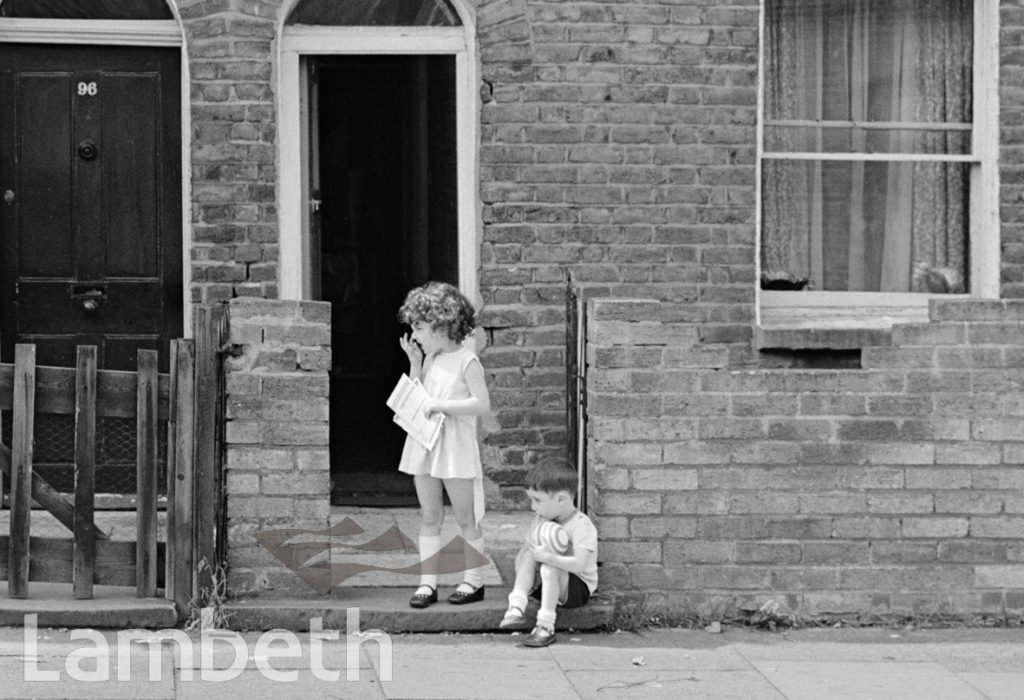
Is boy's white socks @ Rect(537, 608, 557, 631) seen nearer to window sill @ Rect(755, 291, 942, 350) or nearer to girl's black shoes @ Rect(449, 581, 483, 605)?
girl's black shoes @ Rect(449, 581, 483, 605)

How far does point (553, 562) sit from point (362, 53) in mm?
3440

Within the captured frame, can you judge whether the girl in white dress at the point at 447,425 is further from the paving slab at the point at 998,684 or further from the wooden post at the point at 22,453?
the paving slab at the point at 998,684

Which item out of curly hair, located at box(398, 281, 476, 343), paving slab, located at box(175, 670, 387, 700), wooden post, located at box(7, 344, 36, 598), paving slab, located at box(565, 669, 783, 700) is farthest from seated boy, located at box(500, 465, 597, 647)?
wooden post, located at box(7, 344, 36, 598)

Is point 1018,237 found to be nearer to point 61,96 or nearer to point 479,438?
point 479,438

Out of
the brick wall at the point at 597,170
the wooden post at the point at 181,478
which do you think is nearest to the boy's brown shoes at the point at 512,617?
the wooden post at the point at 181,478

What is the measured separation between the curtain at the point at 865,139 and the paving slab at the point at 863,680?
3108 millimetres

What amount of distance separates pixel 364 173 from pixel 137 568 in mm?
3005

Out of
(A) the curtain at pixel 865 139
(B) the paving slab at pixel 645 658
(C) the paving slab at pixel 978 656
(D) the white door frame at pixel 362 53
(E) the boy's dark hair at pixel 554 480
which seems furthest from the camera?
(A) the curtain at pixel 865 139

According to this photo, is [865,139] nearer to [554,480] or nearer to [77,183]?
[554,480]

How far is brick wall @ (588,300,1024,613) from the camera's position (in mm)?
6609

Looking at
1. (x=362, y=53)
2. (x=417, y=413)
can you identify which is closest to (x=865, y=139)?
(x=362, y=53)

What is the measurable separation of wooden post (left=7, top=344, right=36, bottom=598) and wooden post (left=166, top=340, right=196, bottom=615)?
0.54 m

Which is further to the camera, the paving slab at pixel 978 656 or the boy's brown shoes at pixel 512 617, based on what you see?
the boy's brown shoes at pixel 512 617

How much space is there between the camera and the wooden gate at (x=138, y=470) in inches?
243
